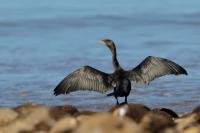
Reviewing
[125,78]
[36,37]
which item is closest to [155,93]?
[125,78]

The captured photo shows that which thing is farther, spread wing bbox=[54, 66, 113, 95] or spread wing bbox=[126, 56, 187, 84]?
spread wing bbox=[126, 56, 187, 84]

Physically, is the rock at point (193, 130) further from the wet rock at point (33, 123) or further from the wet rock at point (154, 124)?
the wet rock at point (33, 123)

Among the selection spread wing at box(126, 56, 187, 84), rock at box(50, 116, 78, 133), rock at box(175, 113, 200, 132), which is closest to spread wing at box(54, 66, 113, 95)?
spread wing at box(126, 56, 187, 84)

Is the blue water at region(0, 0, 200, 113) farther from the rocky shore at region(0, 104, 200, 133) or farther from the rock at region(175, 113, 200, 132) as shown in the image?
the rocky shore at region(0, 104, 200, 133)

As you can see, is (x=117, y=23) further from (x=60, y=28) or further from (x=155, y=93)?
(x=155, y=93)

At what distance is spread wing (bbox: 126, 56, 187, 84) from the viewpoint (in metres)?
10.5

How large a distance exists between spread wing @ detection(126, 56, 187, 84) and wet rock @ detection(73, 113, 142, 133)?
5286 millimetres

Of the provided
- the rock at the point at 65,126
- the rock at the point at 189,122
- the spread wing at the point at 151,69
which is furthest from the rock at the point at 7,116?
the spread wing at the point at 151,69

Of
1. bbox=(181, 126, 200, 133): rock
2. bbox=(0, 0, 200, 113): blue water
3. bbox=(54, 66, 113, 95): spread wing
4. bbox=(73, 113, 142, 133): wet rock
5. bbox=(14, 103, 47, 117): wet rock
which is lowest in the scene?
bbox=(181, 126, 200, 133): rock

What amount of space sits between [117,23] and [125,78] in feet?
30.3

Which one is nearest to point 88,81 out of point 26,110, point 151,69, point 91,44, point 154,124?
point 151,69

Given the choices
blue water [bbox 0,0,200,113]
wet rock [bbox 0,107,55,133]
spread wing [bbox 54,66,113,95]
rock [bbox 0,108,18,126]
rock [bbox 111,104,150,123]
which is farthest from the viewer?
blue water [bbox 0,0,200,113]

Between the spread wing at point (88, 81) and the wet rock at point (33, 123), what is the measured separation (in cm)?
356

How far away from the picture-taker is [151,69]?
10594mm
